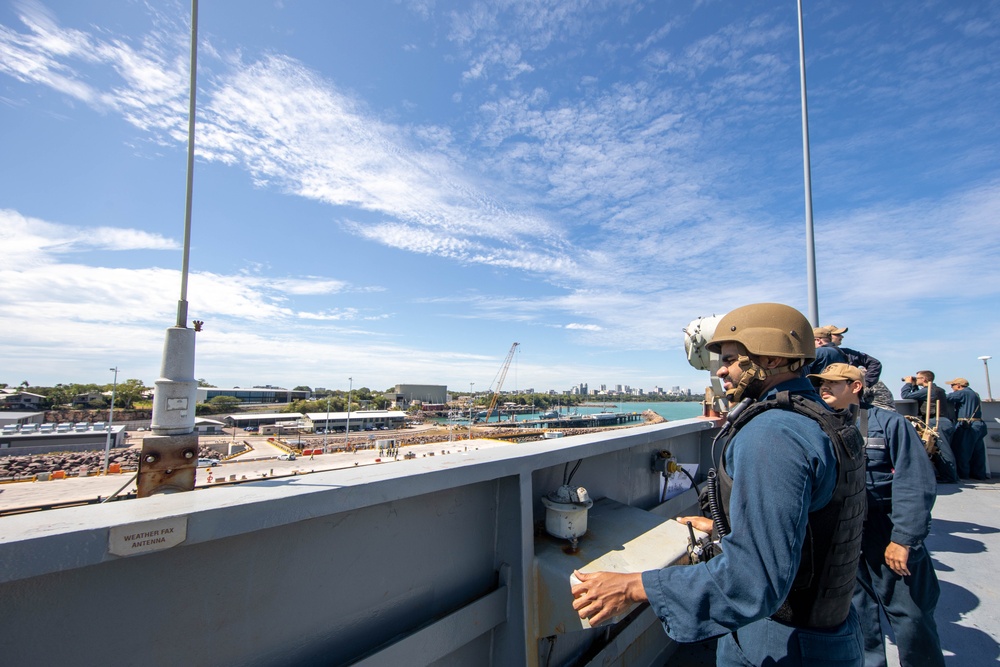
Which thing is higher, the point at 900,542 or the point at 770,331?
the point at 770,331

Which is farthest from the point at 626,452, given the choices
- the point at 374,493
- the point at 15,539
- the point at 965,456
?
the point at 965,456

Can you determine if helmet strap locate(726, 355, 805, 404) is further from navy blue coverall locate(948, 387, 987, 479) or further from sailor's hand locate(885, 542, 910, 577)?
navy blue coverall locate(948, 387, 987, 479)

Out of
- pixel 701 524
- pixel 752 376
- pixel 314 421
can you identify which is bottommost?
pixel 314 421

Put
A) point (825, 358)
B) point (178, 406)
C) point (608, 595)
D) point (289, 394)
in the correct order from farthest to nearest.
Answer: point (289, 394)
point (825, 358)
point (178, 406)
point (608, 595)

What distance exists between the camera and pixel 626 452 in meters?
3.37

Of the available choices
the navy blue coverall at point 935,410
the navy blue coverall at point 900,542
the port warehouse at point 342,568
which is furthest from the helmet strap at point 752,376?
the navy blue coverall at point 935,410

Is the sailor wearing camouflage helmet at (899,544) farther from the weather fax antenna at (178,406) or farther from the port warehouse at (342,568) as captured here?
the weather fax antenna at (178,406)

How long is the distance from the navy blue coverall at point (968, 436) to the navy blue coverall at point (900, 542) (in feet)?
24.9

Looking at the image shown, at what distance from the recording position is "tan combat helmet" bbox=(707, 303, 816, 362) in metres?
1.61

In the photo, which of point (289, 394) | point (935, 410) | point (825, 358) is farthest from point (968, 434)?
point (289, 394)

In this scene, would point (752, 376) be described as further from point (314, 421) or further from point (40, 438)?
point (314, 421)

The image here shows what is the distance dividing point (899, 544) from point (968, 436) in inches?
323

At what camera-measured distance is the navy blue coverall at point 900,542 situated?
2.77 meters

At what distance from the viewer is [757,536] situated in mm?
1193
